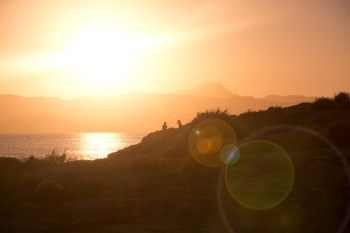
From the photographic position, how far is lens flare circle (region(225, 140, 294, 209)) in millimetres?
16156

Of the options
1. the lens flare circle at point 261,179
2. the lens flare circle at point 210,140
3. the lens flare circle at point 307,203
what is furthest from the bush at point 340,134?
the lens flare circle at point 210,140

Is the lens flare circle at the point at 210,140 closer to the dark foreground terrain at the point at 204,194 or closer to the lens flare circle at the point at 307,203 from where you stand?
the dark foreground terrain at the point at 204,194

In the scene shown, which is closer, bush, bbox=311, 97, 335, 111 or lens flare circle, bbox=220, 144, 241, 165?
lens flare circle, bbox=220, 144, 241, 165

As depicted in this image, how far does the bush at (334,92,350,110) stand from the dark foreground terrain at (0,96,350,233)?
13815 mm

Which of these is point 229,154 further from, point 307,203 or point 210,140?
point 307,203

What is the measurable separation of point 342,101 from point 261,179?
25245mm

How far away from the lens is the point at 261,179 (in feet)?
60.0

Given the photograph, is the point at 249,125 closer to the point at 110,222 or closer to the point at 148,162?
the point at 148,162

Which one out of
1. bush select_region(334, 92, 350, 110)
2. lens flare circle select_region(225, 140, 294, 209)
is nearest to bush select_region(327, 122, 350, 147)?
lens flare circle select_region(225, 140, 294, 209)

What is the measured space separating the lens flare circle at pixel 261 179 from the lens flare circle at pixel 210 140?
2.06 meters

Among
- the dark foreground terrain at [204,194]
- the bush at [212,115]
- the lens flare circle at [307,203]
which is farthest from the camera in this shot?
the bush at [212,115]

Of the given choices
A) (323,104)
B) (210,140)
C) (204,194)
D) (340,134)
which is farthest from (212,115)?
(204,194)

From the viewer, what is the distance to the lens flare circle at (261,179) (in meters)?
16.2

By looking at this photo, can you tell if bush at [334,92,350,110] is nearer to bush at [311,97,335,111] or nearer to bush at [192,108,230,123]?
bush at [311,97,335,111]
